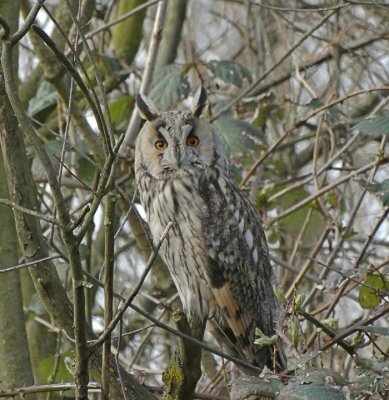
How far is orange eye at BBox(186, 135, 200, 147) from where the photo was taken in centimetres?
286

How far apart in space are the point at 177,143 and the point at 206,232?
32cm

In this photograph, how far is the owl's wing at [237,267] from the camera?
282 centimetres

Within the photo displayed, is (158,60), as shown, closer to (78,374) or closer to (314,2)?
(314,2)

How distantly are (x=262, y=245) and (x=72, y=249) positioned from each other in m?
1.56

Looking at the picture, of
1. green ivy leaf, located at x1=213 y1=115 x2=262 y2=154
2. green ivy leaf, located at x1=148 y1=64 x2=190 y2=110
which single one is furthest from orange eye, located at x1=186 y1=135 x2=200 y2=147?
green ivy leaf, located at x1=148 y1=64 x2=190 y2=110

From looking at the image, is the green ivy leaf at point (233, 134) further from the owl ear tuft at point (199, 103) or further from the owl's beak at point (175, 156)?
the owl's beak at point (175, 156)

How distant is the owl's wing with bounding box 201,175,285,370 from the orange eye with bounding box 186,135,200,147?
0.47 feet

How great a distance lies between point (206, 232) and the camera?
2805 millimetres

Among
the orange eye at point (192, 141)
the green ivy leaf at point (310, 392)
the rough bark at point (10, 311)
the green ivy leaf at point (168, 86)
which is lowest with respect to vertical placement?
the green ivy leaf at point (310, 392)

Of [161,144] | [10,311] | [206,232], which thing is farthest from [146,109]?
[10,311]

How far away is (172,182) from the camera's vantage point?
291 centimetres

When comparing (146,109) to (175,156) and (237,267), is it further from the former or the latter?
(237,267)

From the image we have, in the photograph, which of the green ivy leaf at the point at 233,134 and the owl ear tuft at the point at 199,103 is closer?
the owl ear tuft at the point at 199,103

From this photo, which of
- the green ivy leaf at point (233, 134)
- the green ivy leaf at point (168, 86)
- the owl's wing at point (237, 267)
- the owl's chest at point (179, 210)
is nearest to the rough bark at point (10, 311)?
the owl's chest at point (179, 210)
